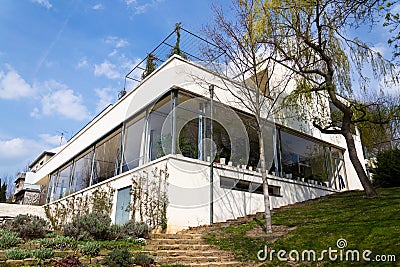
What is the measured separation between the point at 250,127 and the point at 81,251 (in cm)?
839

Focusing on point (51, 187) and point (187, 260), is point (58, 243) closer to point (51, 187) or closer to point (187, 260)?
point (187, 260)

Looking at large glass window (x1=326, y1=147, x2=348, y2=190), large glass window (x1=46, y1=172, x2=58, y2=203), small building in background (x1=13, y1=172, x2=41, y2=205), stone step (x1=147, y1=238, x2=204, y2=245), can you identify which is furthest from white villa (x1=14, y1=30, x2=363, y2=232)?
small building in background (x1=13, y1=172, x2=41, y2=205)

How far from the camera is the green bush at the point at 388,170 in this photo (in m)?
14.8

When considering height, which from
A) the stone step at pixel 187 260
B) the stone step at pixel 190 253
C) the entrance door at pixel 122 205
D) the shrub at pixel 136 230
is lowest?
the stone step at pixel 187 260

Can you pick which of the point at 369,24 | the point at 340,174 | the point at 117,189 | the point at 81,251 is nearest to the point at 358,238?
the point at 369,24

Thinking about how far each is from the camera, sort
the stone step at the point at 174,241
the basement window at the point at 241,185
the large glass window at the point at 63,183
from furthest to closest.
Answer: the large glass window at the point at 63,183 < the basement window at the point at 241,185 < the stone step at the point at 174,241

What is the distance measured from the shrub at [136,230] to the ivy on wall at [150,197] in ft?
2.56

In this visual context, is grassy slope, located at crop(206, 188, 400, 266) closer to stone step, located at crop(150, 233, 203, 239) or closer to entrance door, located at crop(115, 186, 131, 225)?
stone step, located at crop(150, 233, 203, 239)

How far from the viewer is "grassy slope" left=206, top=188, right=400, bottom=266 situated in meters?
5.85

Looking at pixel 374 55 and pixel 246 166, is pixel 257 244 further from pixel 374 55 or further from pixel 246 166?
pixel 374 55

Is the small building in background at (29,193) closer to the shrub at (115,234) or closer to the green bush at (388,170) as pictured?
the shrub at (115,234)

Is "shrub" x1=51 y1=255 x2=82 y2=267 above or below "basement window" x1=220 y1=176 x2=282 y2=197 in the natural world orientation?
below

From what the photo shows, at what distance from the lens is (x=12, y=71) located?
12414 mm

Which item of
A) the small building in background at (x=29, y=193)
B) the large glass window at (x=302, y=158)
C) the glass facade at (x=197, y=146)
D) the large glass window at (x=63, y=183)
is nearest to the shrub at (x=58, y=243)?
the glass facade at (x=197, y=146)
